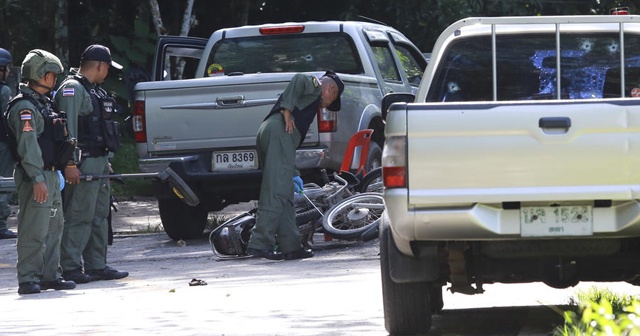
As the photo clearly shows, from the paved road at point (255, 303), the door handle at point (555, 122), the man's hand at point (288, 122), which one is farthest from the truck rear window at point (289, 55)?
the door handle at point (555, 122)

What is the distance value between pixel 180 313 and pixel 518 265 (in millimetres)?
2317

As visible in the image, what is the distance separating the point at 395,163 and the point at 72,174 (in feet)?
13.9

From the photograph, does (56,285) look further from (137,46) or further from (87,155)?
(137,46)

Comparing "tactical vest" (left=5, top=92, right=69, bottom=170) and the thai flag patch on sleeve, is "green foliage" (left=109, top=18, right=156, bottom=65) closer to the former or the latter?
"tactical vest" (left=5, top=92, right=69, bottom=170)

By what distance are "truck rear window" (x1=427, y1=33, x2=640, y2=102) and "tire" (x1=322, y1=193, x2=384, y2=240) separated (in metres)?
4.37

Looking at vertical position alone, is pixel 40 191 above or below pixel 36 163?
below

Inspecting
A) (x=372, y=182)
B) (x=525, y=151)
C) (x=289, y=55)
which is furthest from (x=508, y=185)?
(x=289, y=55)

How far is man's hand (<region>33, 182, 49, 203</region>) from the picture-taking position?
1030 cm

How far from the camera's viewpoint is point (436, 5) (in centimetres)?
2286

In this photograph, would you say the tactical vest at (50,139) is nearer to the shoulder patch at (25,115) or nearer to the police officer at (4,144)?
the shoulder patch at (25,115)

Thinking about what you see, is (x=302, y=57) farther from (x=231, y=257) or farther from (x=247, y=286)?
(x=247, y=286)

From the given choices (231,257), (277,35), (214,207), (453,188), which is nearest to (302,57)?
(277,35)

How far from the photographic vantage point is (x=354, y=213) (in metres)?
12.8

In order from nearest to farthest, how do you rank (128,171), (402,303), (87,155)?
(402,303) → (87,155) → (128,171)
